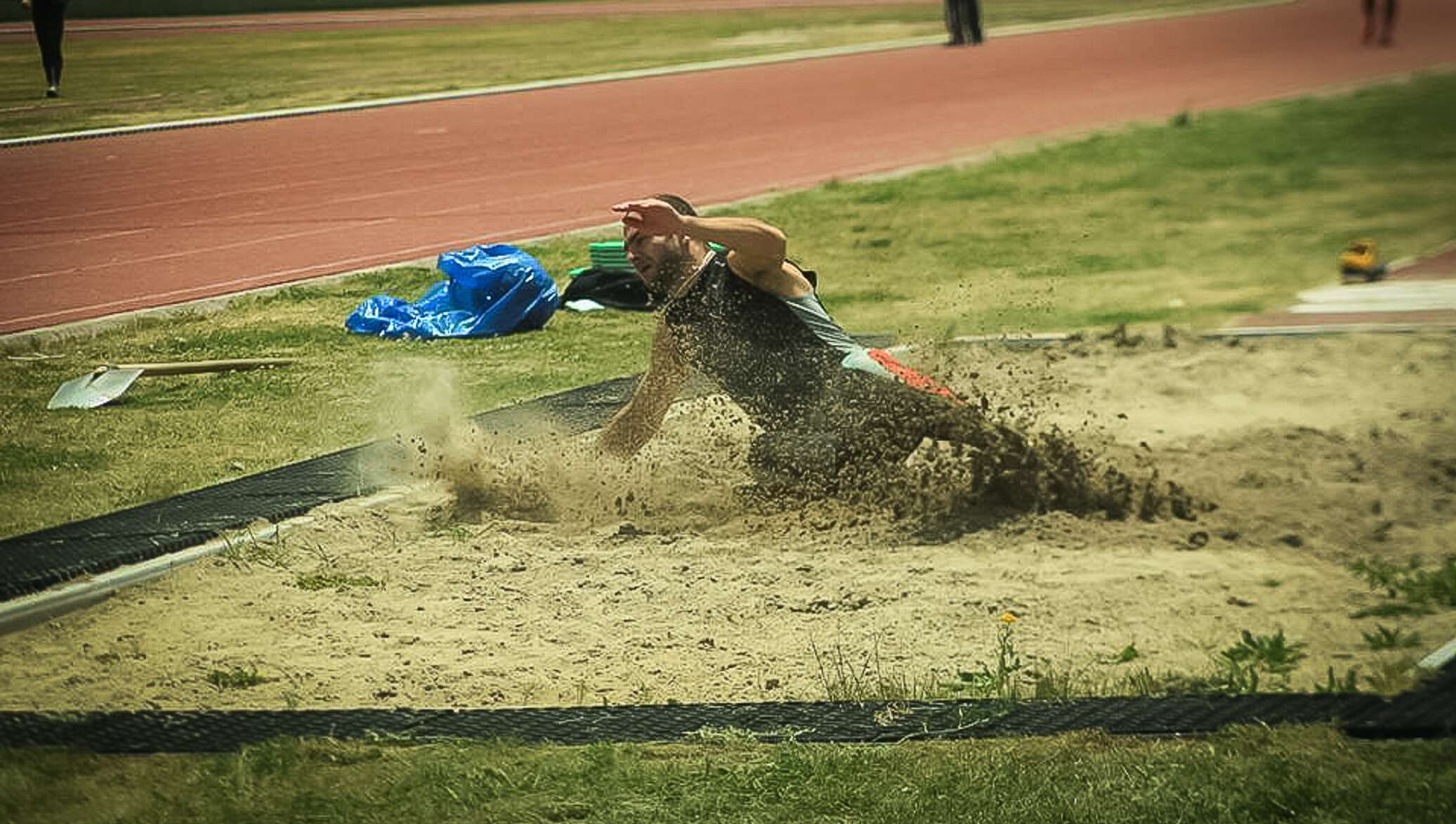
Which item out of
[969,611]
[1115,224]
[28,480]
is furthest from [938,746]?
[1115,224]

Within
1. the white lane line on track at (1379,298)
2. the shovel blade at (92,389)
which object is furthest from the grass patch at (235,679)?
the white lane line on track at (1379,298)

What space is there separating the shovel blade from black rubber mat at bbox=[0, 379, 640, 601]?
1.57ft

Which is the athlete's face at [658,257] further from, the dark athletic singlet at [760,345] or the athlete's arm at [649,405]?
the athlete's arm at [649,405]

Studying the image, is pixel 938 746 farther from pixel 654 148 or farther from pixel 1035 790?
pixel 654 148

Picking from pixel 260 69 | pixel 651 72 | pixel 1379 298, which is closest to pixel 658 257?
pixel 260 69

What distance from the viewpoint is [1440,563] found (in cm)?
635

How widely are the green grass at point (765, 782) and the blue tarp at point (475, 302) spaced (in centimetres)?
445

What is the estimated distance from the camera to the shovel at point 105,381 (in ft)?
21.1

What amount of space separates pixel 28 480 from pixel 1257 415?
16.4 ft

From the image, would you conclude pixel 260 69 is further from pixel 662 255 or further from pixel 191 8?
pixel 662 255

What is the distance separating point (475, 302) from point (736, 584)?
11.6ft

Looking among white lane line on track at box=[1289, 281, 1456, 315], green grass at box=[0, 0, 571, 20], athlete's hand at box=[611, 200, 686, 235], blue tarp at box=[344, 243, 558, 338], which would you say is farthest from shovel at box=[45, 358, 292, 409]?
white lane line on track at box=[1289, 281, 1456, 315]

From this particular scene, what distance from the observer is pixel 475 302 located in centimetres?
899

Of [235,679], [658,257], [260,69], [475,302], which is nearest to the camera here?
[235,679]
